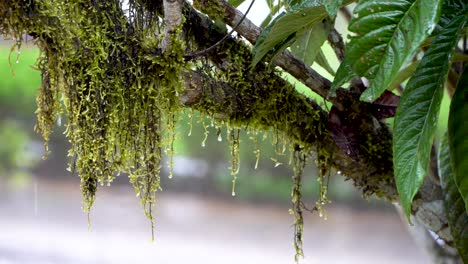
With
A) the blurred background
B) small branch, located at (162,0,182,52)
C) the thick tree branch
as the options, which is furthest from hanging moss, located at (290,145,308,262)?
the blurred background

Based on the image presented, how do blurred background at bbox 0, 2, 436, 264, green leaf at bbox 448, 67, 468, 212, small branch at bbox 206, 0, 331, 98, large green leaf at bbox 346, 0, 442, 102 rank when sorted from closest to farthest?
large green leaf at bbox 346, 0, 442, 102 → green leaf at bbox 448, 67, 468, 212 → small branch at bbox 206, 0, 331, 98 → blurred background at bbox 0, 2, 436, 264

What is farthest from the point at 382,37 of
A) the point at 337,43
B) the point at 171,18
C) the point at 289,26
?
the point at 337,43

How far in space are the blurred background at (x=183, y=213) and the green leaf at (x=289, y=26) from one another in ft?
10.2

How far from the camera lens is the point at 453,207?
1020 millimetres

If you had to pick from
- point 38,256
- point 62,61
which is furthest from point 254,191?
point 62,61

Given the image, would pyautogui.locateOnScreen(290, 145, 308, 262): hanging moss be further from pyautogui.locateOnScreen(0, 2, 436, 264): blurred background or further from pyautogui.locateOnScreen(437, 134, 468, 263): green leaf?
pyautogui.locateOnScreen(0, 2, 436, 264): blurred background

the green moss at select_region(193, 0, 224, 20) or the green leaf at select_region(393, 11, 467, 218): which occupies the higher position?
the green moss at select_region(193, 0, 224, 20)

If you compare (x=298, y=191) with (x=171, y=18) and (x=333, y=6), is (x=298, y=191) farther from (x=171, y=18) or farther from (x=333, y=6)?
(x=333, y=6)

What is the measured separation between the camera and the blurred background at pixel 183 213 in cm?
420

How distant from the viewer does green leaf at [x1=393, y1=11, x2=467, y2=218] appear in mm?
697

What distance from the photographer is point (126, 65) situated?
0.93m

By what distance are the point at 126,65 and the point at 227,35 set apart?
0.16m

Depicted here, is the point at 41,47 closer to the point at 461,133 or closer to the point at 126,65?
the point at 126,65

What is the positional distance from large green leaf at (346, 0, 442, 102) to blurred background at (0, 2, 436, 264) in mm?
3370
